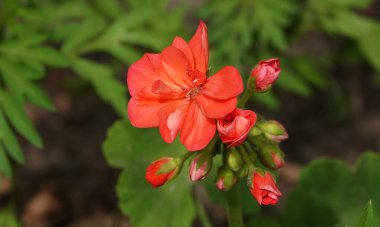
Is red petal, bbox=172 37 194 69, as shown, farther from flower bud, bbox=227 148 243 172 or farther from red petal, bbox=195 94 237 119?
flower bud, bbox=227 148 243 172

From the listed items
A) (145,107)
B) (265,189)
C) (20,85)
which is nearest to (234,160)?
(265,189)

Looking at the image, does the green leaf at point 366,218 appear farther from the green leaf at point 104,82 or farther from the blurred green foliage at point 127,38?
the green leaf at point 104,82

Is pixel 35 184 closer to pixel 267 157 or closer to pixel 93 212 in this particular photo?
pixel 93 212

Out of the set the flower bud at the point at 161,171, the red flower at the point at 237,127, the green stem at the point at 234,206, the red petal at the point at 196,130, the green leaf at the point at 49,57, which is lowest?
the green stem at the point at 234,206

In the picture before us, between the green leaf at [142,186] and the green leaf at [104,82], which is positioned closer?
the green leaf at [142,186]

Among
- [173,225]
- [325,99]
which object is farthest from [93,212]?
[325,99]

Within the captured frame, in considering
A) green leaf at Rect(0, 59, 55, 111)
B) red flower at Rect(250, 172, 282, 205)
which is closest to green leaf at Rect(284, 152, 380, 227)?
red flower at Rect(250, 172, 282, 205)

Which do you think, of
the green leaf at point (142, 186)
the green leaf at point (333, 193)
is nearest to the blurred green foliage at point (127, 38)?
the green leaf at point (142, 186)
